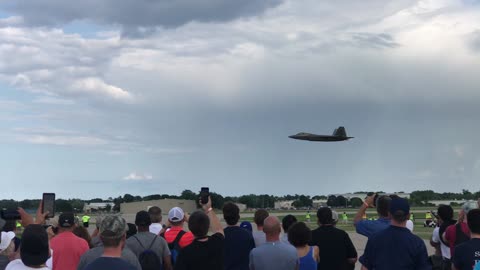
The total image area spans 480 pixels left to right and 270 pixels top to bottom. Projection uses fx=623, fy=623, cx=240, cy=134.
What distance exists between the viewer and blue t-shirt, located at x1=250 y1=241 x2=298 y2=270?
6.73m

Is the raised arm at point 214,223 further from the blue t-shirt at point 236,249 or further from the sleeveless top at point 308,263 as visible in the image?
the sleeveless top at point 308,263

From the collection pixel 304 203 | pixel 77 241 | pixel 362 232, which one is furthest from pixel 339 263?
pixel 304 203

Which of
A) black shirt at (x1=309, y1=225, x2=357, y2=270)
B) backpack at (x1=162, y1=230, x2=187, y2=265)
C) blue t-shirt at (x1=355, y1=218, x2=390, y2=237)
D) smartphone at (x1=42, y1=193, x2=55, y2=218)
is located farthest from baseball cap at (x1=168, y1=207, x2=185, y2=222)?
blue t-shirt at (x1=355, y1=218, x2=390, y2=237)

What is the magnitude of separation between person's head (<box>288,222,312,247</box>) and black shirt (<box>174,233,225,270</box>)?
95 cm

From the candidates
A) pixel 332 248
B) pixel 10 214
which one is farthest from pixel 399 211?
pixel 10 214

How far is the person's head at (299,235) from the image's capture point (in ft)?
23.4

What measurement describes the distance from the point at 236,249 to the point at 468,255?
2832 millimetres

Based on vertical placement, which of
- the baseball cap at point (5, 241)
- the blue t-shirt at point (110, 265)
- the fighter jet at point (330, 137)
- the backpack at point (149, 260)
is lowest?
the backpack at point (149, 260)

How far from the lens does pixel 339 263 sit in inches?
304

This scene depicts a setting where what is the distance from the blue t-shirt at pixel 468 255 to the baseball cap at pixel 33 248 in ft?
13.1

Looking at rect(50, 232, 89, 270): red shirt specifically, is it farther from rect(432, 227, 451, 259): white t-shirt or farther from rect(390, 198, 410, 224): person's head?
rect(432, 227, 451, 259): white t-shirt

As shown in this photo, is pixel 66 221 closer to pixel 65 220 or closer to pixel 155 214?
pixel 65 220

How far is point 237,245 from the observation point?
7832mm

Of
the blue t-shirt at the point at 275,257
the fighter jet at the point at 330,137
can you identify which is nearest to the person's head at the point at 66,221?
the blue t-shirt at the point at 275,257
